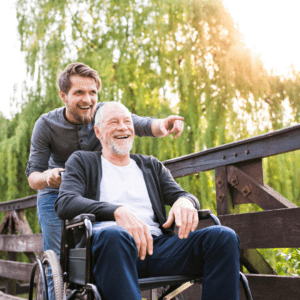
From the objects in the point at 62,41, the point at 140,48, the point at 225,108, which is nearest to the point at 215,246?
the point at 225,108

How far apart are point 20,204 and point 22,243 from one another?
499 mm

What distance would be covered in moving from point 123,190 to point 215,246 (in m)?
0.51

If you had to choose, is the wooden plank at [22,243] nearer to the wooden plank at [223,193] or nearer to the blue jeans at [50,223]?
the blue jeans at [50,223]

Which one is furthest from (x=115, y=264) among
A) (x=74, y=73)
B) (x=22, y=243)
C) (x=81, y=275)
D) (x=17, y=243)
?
(x=17, y=243)

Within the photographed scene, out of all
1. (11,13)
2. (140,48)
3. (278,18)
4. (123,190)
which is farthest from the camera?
(11,13)

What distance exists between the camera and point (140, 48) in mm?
5867

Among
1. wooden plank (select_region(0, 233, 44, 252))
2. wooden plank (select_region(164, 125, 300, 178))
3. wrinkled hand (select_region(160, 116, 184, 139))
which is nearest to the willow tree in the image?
wooden plank (select_region(0, 233, 44, 252))

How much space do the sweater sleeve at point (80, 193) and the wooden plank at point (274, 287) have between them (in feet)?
3.43

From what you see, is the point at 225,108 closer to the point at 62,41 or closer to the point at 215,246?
the point at 62,41

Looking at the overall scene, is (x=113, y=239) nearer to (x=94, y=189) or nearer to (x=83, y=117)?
(x=94, y=189)

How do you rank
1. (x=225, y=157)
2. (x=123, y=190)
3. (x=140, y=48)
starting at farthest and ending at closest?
1. (x=140, y=48)
2. (x=225, y=157)
3. (x=123, y=190)

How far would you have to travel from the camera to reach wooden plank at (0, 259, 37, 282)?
4176 mm

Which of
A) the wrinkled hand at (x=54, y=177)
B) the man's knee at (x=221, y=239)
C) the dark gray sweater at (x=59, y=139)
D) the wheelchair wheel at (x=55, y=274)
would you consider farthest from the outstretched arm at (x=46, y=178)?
the man's knee at (x=221, y=239)

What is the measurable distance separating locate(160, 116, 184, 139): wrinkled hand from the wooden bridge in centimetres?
54
